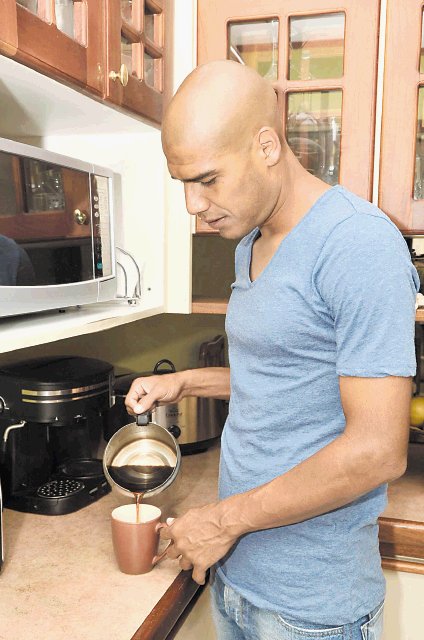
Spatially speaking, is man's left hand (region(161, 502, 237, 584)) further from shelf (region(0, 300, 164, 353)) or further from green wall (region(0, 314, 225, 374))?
green wall (region(0, 314, 225, 374))

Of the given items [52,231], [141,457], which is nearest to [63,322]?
[52,231]

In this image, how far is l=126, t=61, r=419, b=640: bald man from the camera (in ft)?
2.33

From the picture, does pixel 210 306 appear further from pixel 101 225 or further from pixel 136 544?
pixel 136 544

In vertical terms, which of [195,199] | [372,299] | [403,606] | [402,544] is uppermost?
[195,199]

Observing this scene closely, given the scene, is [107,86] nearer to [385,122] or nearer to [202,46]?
[202,46]

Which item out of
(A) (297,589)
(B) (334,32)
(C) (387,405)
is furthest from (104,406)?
(B) (334,32)

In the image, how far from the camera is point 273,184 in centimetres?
83

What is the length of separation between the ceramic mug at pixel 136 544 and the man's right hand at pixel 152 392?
0.64ft

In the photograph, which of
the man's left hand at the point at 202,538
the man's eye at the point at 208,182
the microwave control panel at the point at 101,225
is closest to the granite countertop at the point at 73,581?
the man's left hand at the point at 202,538

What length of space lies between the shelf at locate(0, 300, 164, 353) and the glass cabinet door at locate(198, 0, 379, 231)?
0.52 metres

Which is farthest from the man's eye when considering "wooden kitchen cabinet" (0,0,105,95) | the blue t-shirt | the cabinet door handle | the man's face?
Answer: the cabinet door handle

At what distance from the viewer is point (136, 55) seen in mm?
1235

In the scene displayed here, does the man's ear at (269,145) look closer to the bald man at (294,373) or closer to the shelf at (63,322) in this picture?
the bald man at (294,373)

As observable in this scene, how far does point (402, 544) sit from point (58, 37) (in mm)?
1107
